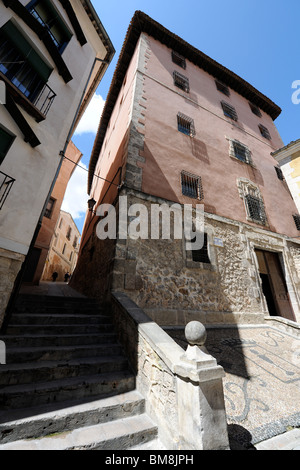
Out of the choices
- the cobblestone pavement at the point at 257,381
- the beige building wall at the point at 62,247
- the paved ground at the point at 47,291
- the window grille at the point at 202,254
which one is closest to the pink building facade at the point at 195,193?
the window grille at the point at 202,254

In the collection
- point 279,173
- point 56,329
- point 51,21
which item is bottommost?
point 56,329

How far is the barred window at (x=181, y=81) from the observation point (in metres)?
9.98

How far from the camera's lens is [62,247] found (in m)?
21.4

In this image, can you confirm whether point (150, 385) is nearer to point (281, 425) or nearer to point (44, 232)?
point (281, 425)

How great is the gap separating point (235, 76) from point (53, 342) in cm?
1701

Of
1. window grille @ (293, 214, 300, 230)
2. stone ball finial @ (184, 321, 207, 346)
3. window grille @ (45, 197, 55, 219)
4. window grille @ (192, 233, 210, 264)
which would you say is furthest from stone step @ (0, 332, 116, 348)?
window grille @ (45, 197, 55, 219)

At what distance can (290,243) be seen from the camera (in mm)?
8797

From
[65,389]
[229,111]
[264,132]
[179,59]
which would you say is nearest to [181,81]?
[179,59]

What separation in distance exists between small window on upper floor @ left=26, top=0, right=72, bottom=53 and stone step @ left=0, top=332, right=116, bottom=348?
848cm

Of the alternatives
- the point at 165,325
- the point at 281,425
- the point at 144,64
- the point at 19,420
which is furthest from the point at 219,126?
the point at 19,420

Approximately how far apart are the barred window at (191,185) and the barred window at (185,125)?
7.68 ft

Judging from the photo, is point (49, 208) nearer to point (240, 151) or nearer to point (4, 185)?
point (4, 185)

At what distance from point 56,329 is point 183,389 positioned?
8.70 feet

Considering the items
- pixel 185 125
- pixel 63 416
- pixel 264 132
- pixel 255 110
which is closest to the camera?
pixel 63 416
